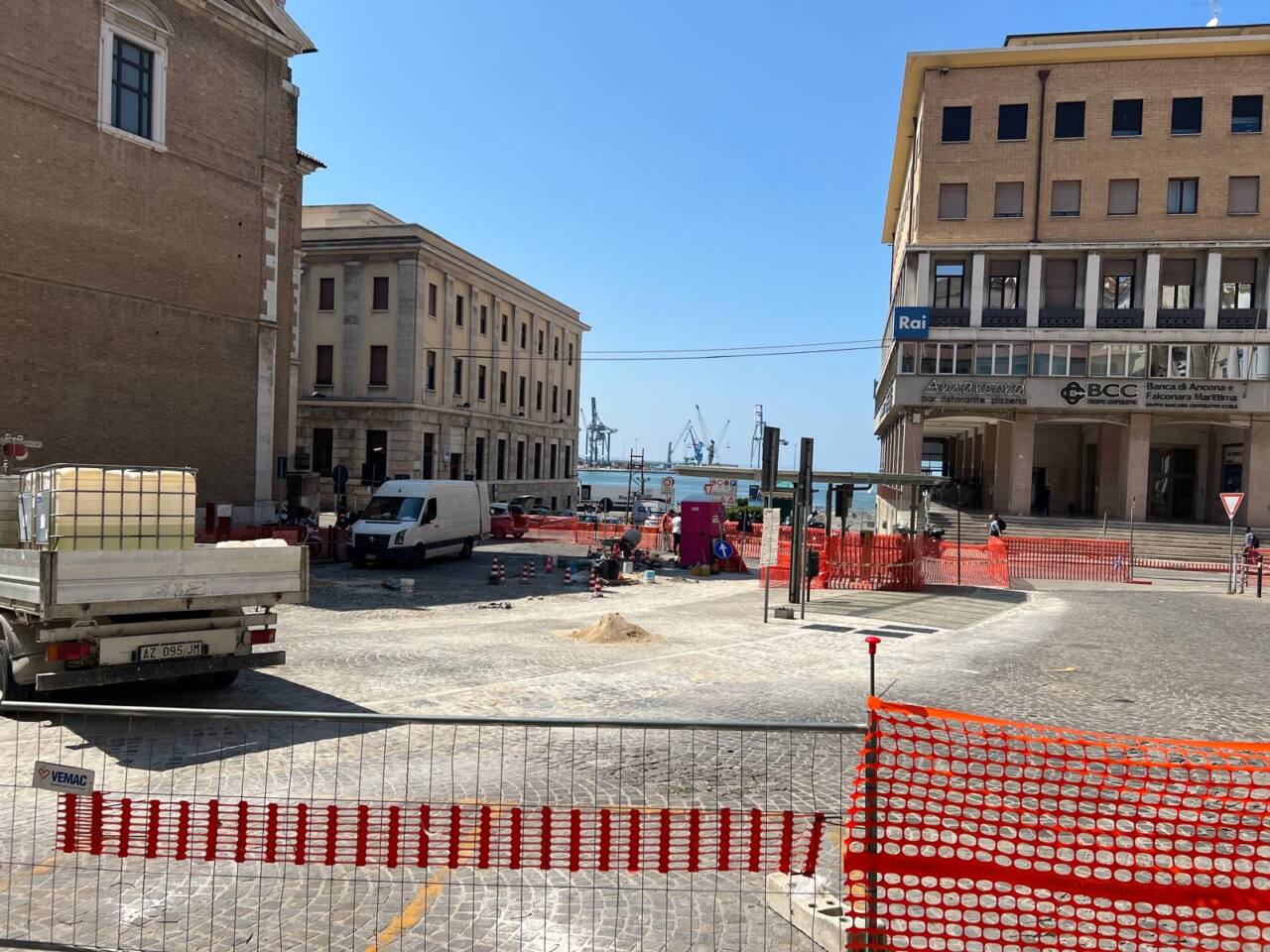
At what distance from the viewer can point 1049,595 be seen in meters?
21.9

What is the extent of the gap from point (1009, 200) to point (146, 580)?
37.7 metres

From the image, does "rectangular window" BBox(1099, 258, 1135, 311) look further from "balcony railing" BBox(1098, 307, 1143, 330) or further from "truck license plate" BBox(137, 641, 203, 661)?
"truck license plate" BBox(137, 641, 203, 661)

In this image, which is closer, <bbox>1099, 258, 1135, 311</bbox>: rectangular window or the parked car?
the parked car

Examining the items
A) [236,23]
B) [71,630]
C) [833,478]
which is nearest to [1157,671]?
[833,478]

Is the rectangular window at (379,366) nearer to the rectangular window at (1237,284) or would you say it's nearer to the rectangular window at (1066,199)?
the rectangular window at (1066,199)

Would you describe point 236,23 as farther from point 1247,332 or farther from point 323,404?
point 1247,332

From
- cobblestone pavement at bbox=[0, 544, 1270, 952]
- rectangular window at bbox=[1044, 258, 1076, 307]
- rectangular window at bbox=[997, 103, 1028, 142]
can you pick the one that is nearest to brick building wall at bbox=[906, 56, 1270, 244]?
rectangular window at bbox=[997, 103, 1028, 142]

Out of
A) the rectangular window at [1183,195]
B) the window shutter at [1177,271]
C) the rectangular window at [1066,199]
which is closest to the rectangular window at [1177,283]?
the window shutter at [1177,271]

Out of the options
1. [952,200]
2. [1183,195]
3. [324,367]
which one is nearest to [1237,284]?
[1183,195]

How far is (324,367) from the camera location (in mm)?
47188

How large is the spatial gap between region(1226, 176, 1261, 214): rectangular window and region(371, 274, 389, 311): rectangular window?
1455 inches

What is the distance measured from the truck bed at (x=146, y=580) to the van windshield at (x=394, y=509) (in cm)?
1549

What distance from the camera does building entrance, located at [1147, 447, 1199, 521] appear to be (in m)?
43.9

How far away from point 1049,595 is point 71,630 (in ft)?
66.4
